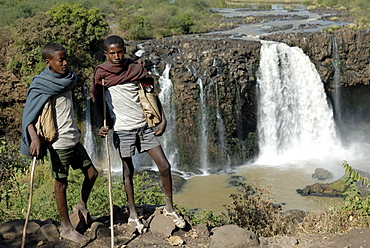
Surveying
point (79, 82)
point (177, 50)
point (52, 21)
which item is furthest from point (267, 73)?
point (52, 21)

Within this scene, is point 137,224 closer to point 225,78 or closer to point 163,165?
point 163,165

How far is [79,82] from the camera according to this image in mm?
13703

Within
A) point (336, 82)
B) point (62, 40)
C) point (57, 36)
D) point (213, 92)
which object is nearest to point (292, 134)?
point (336, 82)

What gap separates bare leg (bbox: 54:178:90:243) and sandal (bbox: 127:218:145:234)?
0.47 metres

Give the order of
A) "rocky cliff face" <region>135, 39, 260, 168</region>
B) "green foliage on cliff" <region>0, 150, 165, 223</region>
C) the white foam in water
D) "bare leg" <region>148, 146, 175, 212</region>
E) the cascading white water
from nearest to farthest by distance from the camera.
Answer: "bare leg" <region>148, 146, 175, 212</region> → "green foliage on cliff" <region>0, 150, 165, 223</region> → "rocky cliff face" <region>135, 39, 260, 168</region> → the white foam in water → the cascading white water

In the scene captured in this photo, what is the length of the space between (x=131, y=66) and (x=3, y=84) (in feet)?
33.9

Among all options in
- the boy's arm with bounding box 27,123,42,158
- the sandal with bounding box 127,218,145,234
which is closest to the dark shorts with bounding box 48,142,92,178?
the boy's arm with bounding box 27,123,42,158

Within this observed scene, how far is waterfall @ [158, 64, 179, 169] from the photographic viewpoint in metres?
13.9

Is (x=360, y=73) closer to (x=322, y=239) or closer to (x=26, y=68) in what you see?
(x=26, y=68)

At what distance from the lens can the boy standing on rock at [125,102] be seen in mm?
4172

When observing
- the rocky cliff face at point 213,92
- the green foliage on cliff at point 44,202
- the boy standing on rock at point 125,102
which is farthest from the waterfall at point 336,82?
the boy standing on rock at point 125,102

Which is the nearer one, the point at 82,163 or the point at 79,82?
the point at 82,163

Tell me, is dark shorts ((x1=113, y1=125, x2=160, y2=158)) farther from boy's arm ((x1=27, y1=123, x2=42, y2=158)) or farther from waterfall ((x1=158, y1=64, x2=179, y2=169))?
waterfall ((x1=158, y1=64, x2=179, y2=169))

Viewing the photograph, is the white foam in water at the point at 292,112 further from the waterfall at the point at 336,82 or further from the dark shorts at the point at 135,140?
the dark shorts at the point at 135,140
